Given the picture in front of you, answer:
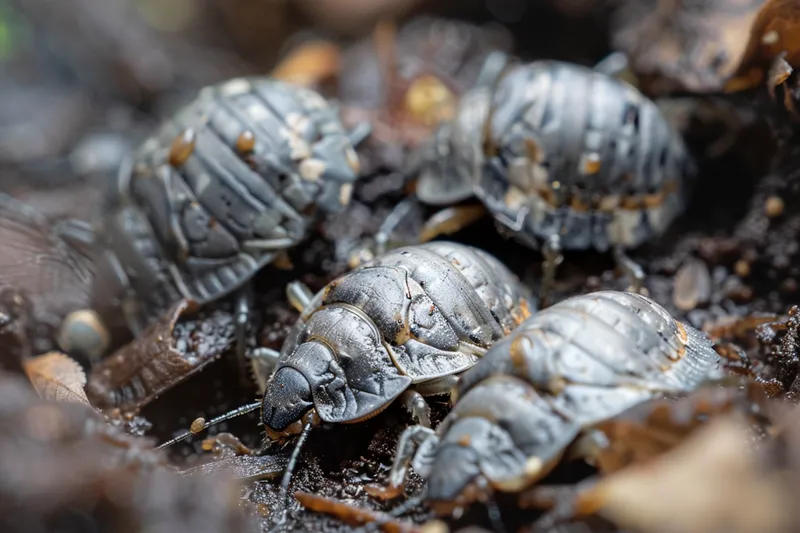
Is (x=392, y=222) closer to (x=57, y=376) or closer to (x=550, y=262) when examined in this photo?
(x=550, y=262)

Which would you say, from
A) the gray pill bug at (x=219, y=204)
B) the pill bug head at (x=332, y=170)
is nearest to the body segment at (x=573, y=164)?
the pill bug head at (x=332, y=170)

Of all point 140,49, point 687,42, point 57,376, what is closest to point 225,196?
point 57,376

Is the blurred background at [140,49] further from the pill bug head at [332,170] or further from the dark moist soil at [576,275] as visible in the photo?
the pill bug head at [332,170]

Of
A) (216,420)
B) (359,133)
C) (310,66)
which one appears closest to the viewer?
(216,420)

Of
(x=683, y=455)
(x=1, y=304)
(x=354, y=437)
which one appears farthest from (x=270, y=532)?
(x=1, y=304)

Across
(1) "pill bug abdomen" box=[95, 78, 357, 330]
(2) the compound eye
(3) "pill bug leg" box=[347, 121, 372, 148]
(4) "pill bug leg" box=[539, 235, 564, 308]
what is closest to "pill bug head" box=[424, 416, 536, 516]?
(4) "pill bug leg" box=[539, 235, 564, 308]

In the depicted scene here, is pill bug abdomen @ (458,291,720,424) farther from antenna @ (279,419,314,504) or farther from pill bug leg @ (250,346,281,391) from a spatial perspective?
pill bug leg @ (250,346,281,391)

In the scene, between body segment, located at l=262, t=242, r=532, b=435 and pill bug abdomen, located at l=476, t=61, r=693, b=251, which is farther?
A: pill bug abdomen, located at l=476, t=61, r=693, b=251
